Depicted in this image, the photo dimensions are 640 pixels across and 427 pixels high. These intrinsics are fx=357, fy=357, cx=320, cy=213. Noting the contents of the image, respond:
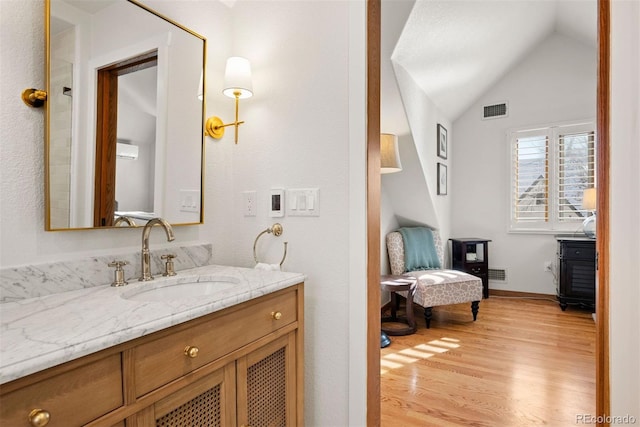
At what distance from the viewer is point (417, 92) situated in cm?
339

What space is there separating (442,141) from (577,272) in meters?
2.00

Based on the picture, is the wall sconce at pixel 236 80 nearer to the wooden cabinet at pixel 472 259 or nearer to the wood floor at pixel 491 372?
the wood floor at pixel 491 372

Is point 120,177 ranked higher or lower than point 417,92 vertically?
lower

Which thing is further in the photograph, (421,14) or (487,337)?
(487,337)

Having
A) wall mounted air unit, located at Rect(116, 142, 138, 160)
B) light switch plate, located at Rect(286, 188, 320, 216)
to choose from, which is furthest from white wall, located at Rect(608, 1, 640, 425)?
wall mounted air unit, located at Rect(116, 142, 138, 160)

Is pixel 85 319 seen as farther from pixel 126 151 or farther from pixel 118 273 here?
pixel 126 151

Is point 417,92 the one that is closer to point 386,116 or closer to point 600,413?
point 386,116

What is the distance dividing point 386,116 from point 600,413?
8.17 feet

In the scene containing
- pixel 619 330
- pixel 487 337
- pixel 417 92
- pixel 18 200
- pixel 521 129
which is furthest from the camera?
pixel 521 129

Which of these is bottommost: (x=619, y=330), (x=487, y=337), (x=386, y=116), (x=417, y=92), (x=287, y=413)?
(x=487, y=337)

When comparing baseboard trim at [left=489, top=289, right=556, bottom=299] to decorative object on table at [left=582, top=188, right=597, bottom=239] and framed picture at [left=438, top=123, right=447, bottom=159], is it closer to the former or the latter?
decorative object on table at [left=582, top=188, right=597, bottom=239]

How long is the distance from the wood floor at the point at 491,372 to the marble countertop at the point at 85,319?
1.35 metres

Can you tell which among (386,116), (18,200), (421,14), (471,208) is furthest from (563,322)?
(18,200)

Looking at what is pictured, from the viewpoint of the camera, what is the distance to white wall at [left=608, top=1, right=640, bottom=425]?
1.16 m
